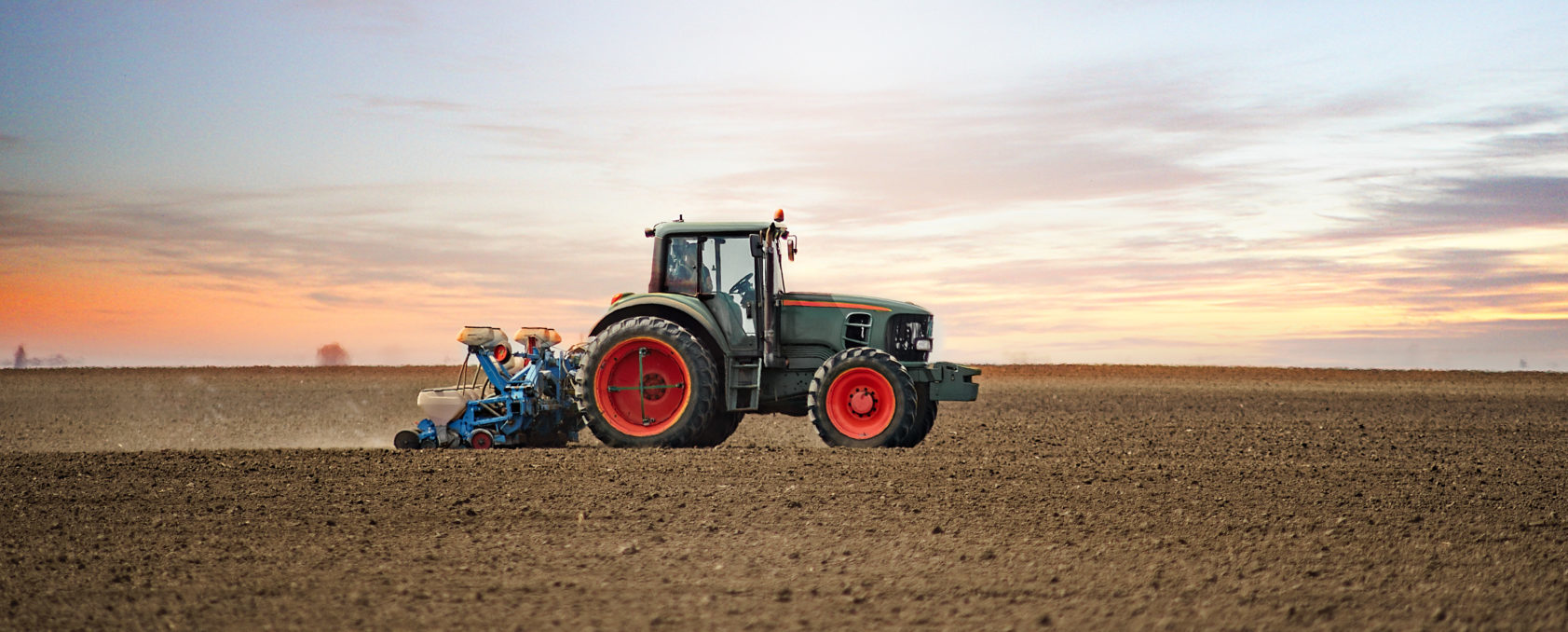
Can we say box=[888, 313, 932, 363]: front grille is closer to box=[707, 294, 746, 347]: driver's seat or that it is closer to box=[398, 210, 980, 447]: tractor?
box=[398, 210, 980, 447]: tractor

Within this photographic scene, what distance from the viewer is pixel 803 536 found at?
7.98 meters

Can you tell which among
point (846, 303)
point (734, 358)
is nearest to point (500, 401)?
point (734, 358)

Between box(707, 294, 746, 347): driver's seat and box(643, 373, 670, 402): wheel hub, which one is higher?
box(707, 294, 746, 347): driver's seat

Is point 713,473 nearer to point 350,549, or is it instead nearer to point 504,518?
point 504,518

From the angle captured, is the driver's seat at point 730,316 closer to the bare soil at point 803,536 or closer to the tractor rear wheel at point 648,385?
the tractor rear wheel at point 648,385

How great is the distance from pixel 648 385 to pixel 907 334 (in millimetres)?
3058

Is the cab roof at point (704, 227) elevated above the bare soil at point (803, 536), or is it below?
above

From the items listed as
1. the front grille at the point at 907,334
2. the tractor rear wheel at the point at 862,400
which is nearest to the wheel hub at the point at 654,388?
the tractor rear wheel at the point at 862,400

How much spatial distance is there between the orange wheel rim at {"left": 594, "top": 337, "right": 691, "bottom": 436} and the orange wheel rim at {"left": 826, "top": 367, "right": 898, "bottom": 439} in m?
1.62

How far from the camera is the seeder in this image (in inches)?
512

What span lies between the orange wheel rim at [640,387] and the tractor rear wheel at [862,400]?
151cm

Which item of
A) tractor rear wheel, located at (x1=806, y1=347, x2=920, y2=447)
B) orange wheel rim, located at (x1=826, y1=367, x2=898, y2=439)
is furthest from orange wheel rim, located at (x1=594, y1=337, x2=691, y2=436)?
orange wheel rim, located at (x1=826, y1=367, x2=898, y2=439)

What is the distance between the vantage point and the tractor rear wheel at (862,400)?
12250mm

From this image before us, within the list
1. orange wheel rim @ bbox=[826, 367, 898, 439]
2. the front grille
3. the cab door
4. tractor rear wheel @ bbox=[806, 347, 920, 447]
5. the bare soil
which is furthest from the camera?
the front grille
